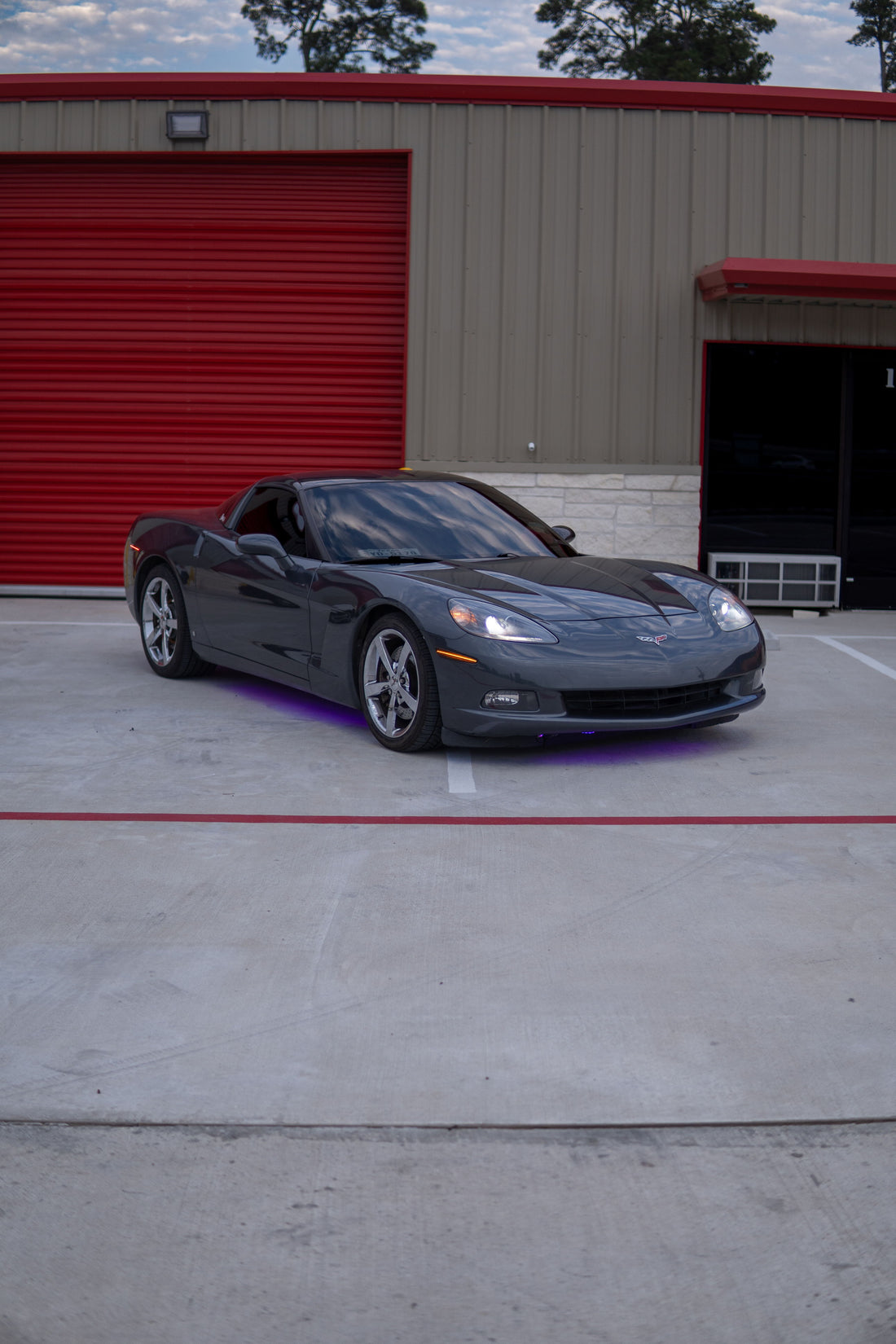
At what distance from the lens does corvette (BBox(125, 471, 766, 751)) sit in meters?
6.51

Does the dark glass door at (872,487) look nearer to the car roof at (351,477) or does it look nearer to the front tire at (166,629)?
the car roof at (351,477)

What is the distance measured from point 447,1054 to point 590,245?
11221mm

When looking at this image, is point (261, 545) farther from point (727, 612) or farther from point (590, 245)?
point (590, 245)

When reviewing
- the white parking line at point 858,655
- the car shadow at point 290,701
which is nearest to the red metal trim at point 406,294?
the white parking line at point 858,655

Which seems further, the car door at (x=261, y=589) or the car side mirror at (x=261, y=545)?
the car side mirror at (x=261, y=545)

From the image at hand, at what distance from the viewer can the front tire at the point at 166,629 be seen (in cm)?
879

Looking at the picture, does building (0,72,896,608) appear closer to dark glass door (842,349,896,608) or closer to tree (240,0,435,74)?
dark glass door (842,349,896,608)

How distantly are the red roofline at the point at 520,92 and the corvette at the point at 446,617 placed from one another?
6335 millimetres

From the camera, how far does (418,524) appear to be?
777cm

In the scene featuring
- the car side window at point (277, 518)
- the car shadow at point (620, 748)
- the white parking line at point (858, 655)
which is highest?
the car side window at point (277, 518)

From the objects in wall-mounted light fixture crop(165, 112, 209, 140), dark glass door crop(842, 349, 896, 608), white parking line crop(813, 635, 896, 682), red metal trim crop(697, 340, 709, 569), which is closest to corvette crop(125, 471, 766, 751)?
white parking line crop(813, 635, 896, 682)

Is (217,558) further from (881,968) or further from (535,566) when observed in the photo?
(881,968)

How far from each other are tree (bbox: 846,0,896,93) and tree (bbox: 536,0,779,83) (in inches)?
8.6

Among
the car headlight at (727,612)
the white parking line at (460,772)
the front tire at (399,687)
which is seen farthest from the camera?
the car headlight at (727,612)
